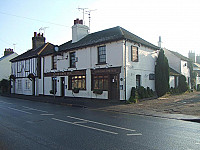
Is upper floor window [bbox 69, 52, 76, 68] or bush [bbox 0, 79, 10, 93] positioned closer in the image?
upper floor window [bbox 69, 52, 76, 68]

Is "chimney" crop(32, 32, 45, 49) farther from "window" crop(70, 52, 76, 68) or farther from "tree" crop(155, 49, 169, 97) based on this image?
"tree" crop(155, 49, 169, 97)

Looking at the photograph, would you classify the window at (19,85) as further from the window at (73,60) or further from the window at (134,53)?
the window at (134,53)

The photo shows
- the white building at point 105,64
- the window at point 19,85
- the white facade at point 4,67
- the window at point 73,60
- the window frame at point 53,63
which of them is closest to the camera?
the white building at point 105,64

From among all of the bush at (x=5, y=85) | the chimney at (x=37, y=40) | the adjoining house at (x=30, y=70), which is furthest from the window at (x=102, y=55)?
the bush at (x=5, y=85)

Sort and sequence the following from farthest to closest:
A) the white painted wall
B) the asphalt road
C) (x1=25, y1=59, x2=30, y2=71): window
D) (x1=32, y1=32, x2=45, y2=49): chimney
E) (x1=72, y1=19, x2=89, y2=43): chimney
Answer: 1. (x1=32, y1=32, x2=45, y2=49): chimney
2. (x1=25, y1=59, x2=30, y2=71): window
3. (x1=72, y1=19, x2=89, y2=43): chimney
4. the white painted wall
5. the asphalt road

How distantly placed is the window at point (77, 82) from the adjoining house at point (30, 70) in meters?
6.89

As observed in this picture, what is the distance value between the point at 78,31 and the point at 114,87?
31.3 ft

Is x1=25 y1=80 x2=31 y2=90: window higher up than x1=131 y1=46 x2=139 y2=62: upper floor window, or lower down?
lower down

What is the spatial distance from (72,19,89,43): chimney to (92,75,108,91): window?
22.2 ft

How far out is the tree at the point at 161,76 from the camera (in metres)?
21.2

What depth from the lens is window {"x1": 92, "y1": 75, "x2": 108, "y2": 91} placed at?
60.7 ft

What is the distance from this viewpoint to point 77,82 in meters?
21.7

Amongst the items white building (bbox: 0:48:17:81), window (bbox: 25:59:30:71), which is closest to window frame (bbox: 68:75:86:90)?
window (bbox: 25:59:30:71)

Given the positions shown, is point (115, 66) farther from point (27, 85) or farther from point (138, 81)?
point (27, 85)
